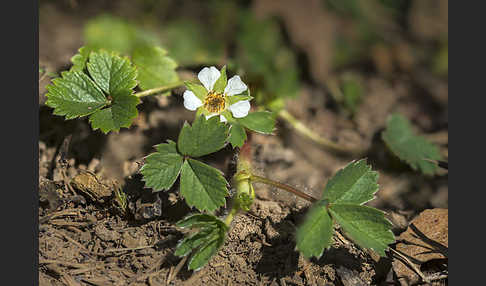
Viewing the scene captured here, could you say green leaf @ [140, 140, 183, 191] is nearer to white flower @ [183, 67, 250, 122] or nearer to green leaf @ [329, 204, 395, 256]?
white flower @ [183, 67, 250, 122]

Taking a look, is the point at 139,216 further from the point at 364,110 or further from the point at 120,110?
the point at 364,110

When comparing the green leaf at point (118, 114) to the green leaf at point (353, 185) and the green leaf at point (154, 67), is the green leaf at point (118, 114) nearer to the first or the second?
the green leaf at point (154, 67)

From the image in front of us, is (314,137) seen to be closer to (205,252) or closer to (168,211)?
(168,211)

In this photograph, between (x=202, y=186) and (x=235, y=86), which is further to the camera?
(x=235, y=86)

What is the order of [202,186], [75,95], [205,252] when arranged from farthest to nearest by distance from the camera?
[75,95] < [202,186] < [205,252]

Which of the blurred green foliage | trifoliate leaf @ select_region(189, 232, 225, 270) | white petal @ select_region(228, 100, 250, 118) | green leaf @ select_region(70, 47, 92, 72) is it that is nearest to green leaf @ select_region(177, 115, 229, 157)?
white petal @ select_region(228, 100, 250, 118)

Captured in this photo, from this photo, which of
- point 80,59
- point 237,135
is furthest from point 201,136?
point 80,59
